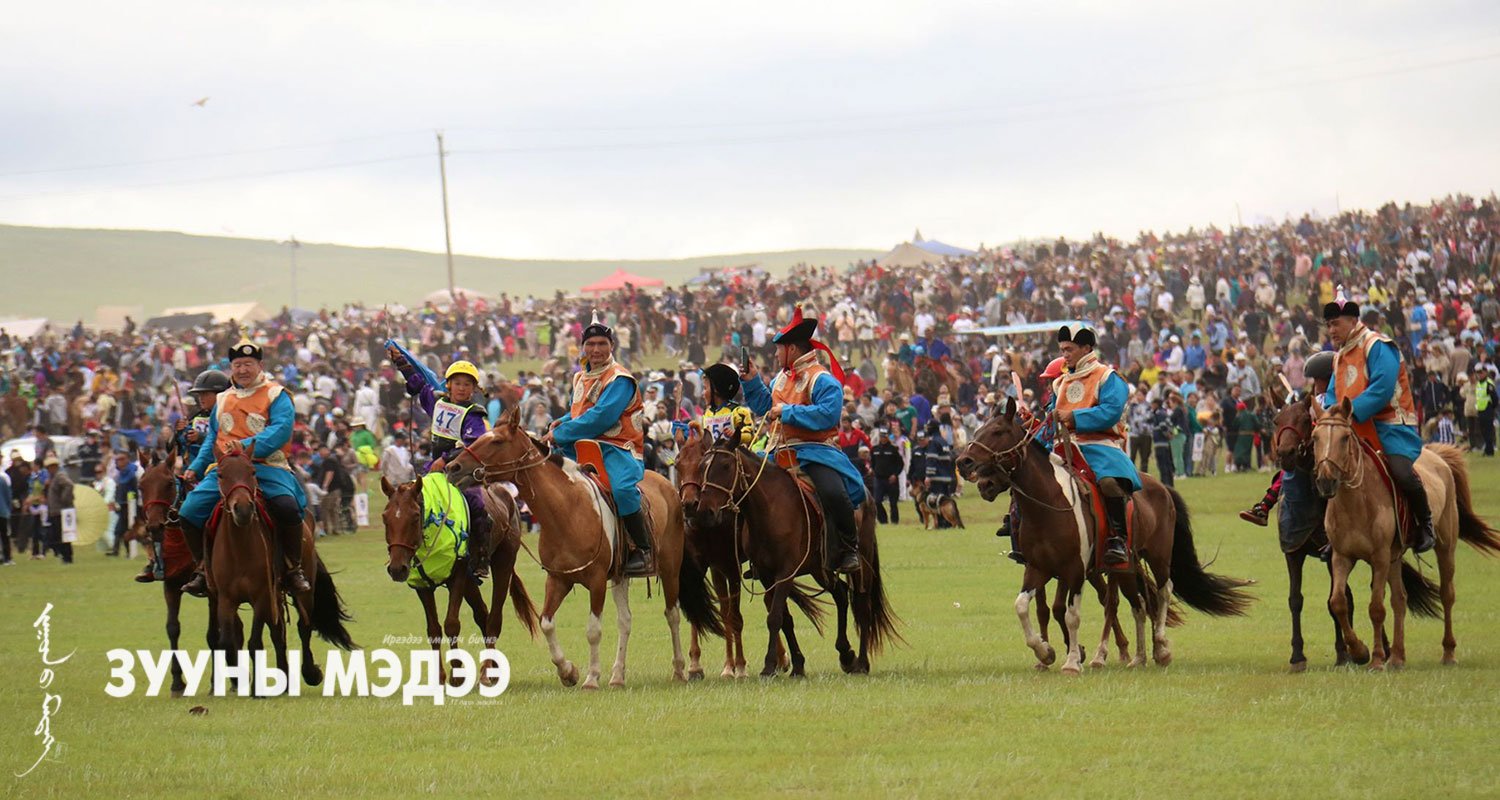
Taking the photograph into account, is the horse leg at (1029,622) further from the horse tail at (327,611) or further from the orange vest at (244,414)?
the orange vest at (244,414)

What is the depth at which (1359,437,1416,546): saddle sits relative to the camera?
13414 millimetres

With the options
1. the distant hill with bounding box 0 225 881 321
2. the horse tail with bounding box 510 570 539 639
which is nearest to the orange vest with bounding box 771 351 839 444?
the horse tail with bounding box 510 570 539 639

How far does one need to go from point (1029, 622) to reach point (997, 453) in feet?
4.19

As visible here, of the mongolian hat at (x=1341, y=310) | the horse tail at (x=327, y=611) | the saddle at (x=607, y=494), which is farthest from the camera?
the horse tail at (x=327, y=611)

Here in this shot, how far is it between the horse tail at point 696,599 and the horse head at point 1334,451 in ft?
16.2

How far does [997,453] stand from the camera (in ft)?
44.6

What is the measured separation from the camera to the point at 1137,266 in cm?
5609

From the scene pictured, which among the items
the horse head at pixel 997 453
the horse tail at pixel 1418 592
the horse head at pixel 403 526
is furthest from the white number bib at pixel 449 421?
the horse tail at pixel 1418 592

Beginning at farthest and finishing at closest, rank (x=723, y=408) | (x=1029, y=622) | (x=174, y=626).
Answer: (x=723, y=408) → (x=174, y=626) → (x=1029, y=622)

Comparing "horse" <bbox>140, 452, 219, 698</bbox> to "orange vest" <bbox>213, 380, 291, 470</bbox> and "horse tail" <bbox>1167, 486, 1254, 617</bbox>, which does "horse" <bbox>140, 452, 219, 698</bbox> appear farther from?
"horse tail" <bbox>1167, 486, 1254, 617</bbox>

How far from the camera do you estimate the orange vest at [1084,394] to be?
47.7 feet

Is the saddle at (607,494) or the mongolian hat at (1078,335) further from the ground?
the mongolian hat at (1078,335)

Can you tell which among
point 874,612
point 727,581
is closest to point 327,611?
point 727,581

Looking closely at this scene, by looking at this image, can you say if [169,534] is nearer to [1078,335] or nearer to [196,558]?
[196,558]
